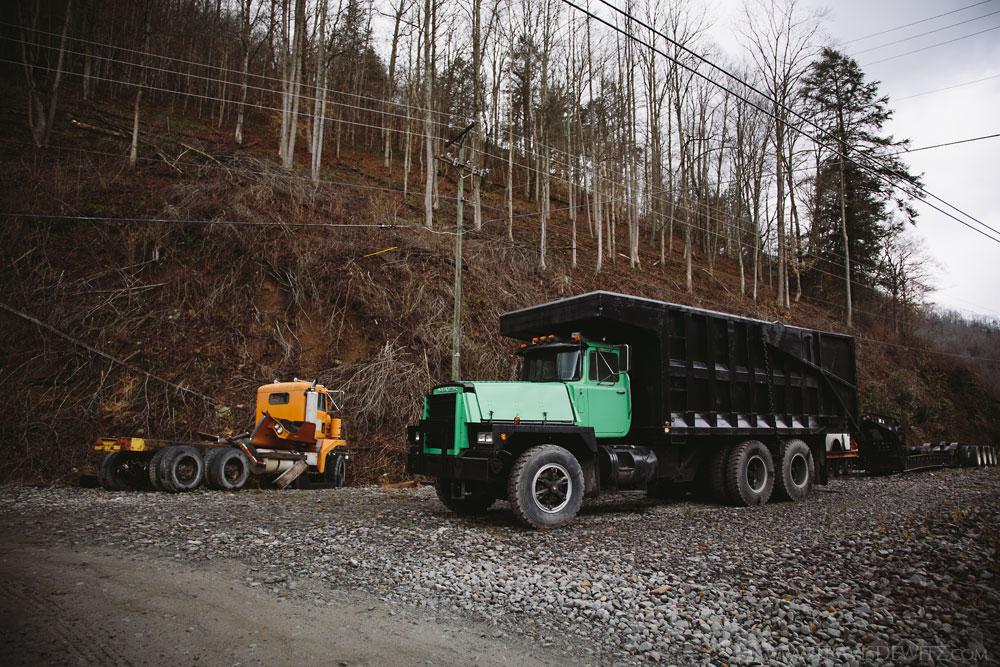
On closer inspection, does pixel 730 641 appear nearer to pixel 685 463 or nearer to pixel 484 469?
pixel 484 469

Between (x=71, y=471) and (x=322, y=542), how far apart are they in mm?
9173

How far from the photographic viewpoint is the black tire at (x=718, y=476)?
985 centimetres

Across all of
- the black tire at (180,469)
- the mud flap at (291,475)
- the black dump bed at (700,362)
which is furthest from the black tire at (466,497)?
the black tire at (180,469)

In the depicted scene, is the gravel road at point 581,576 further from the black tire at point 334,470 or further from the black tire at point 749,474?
the black tire at point 334,470

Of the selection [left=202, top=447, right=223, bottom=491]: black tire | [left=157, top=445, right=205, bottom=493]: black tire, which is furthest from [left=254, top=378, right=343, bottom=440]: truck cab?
[left=157, top=445, right=205, bottom=493]: black tire

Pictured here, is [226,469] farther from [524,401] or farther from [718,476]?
[718,476]

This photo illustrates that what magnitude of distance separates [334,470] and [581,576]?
9.45 m

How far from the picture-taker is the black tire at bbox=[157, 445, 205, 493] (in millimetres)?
10578

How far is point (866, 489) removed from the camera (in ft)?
39.8

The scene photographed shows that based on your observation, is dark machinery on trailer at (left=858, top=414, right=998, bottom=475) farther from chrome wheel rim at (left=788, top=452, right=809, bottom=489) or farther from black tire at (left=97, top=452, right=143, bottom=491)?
black tire at (left=97, top=452, right=143, bottom=491)

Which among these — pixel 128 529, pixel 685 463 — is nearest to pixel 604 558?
pixel 685 463

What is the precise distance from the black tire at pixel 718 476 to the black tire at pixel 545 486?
3.45m

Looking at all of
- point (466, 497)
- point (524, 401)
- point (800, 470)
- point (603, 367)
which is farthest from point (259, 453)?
point (800, 470)

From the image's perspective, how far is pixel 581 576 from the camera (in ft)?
17.2
